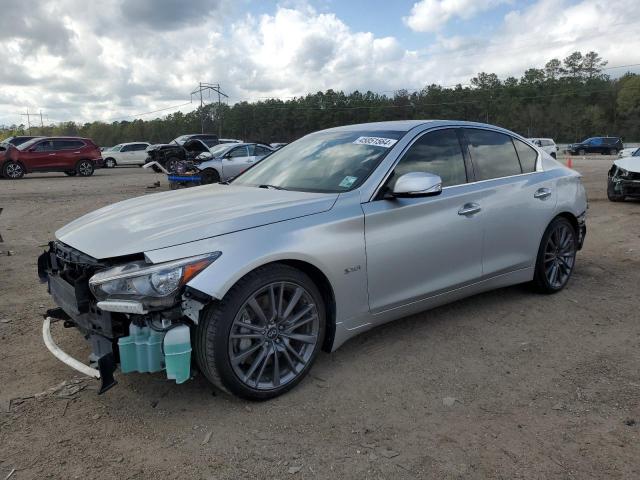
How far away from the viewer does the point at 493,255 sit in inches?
171

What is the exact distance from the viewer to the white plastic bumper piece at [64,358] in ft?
10.5

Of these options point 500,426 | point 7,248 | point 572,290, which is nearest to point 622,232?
point 572,290

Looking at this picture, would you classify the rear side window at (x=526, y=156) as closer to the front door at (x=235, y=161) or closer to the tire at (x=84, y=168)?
the front door at (x=235, y=161)

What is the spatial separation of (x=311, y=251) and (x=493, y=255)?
6.16 ft

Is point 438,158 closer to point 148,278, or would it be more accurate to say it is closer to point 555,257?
point 555,257

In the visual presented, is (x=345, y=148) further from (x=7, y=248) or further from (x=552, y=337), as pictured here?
(x=7, y=248)

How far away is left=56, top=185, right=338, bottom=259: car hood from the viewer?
2.94m

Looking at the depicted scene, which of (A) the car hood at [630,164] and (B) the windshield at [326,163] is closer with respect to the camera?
(B) the windshield at [326,163]

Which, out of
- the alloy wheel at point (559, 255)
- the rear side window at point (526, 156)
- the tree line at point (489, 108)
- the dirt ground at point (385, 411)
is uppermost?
the tree line at point (489, 108)

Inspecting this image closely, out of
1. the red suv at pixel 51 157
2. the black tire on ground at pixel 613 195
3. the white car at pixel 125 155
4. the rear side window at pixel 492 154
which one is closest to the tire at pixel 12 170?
the red suv at pixel 51 157

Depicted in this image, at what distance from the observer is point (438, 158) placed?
4.11 meters

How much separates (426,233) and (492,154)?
1272mm

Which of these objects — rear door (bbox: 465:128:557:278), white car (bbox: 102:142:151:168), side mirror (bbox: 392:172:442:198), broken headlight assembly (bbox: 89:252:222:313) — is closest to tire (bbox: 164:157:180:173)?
rear door (bbox: 465:128:557:278)

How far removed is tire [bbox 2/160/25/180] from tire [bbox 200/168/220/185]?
33.8 feet
